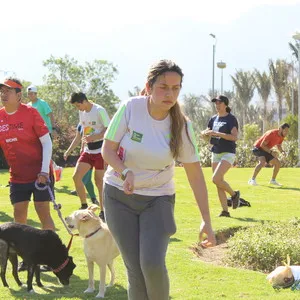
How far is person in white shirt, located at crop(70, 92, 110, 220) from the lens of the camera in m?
10.5

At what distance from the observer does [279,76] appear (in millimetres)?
59875

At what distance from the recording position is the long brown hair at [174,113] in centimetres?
431

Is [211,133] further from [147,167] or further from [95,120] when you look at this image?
[147,167]

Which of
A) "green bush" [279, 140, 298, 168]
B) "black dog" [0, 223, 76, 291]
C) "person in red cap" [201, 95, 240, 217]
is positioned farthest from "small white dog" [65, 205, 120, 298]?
"green bush" [279, 140, 298, 168]

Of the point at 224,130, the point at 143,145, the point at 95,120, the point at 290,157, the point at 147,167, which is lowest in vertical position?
the point at 290,157

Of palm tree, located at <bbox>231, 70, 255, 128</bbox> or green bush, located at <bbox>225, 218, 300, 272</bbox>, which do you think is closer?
green bush, located at <bbox>225, 218, 300, 272</bbox>

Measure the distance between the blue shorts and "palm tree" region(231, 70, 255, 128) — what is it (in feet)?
198

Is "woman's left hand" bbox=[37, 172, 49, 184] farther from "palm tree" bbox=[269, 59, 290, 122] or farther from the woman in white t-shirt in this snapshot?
"palm tree" bbox=[269, 59, 290, 122]

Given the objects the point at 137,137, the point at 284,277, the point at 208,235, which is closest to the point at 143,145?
the point at 137,137

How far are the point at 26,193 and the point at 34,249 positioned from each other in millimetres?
765

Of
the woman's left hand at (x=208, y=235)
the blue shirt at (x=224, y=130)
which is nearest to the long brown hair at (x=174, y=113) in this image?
the woman's left hand at (x=208, y=235)

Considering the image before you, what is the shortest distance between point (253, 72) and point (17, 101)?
2370 inches

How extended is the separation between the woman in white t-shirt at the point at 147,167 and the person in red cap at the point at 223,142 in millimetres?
6749

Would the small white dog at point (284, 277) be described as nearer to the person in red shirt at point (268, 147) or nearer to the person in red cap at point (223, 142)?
the person in red cap at point (223, 142)
